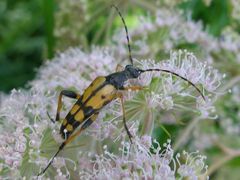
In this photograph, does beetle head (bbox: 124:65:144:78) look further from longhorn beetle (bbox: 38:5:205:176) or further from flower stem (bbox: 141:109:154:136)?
flower stem (bbox: 141:109:154:136)

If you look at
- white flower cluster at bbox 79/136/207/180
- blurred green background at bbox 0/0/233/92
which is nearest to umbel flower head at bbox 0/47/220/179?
white flower cluster at bbox 79/136/207/180

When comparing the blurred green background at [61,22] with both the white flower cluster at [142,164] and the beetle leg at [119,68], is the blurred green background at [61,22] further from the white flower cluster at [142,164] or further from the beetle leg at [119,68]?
the white flower cluster at [142,164]

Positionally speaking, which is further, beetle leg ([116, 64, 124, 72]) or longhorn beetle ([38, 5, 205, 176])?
beetle leg ([116, 64, 124, 72])

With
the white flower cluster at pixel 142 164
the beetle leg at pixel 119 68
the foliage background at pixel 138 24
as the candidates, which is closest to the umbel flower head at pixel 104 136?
the white flower cluster at pixel 142 164

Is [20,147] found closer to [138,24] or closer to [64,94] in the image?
[64,94]

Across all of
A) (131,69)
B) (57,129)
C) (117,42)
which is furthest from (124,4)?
(57,129)

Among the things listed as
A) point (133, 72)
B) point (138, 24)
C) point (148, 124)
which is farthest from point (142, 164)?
point (138, 24)

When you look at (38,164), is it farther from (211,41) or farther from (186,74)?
(211,41)
